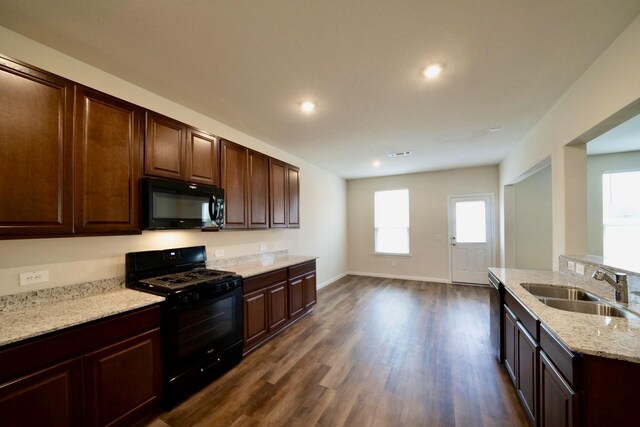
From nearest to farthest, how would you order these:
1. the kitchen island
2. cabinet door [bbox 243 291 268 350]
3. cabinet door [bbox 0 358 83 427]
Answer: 1. the kitchen island
2. cabinet door [bbox 0 358 83 427]
3. cabinet door [bbox 243 291 268 350]

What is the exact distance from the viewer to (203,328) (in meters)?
2.18

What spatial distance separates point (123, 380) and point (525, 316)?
9.29ft

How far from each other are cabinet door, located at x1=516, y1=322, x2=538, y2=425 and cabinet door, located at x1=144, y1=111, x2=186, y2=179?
123 inches

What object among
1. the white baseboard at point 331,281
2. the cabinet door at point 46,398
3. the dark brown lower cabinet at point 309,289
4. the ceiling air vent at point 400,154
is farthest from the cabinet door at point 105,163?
the white baseboard at point 331,281

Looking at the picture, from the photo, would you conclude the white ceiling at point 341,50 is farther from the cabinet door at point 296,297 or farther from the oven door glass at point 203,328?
the cabinet door at point 296,297

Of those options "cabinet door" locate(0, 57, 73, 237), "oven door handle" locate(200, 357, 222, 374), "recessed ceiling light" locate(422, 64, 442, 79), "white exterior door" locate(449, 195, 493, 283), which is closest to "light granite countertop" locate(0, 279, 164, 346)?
"cabinet door" locate(0, 57, 73, 237)

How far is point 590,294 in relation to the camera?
6.30ft

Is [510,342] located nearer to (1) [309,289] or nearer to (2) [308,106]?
(1) [309,289]

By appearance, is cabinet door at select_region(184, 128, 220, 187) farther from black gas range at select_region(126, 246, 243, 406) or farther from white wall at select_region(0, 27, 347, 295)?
black gas range at select_region(126, 246, 243, 406)

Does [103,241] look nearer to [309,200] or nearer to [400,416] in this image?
[400,416]

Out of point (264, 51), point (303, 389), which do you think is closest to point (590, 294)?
point (303, 389)

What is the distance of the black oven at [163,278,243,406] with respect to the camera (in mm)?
1930

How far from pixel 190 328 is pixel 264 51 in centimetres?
230

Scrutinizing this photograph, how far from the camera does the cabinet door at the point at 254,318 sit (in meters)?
2.71
